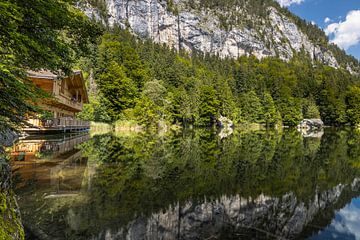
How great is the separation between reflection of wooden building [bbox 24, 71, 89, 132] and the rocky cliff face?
7535 cm

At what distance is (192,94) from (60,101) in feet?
122

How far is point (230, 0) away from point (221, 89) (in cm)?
9601

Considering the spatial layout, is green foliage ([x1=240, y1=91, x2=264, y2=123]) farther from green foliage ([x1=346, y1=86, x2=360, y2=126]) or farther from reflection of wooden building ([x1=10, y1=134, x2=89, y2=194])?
reflection of wooden building ([x1=10, y1=134, x2=89, y2=194])

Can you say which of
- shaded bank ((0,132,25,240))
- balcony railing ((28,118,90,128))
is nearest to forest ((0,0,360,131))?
shaded bank ((0,132,25,240))

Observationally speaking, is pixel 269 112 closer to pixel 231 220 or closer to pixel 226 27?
pixel 231 220

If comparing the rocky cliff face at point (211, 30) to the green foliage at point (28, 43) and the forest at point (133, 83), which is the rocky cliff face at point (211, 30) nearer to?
the forest at point (133, 83)

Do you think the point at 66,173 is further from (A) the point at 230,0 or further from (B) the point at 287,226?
(A) the point at 230,0

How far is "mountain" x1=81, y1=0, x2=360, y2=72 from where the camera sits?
112 m

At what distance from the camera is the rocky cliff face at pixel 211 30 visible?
367 feet

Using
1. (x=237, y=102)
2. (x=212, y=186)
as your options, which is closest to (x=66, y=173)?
(x=212, y=186)

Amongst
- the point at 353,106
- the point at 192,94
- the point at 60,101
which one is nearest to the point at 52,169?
the point at 60,101

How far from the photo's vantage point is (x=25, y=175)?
763 centimetres

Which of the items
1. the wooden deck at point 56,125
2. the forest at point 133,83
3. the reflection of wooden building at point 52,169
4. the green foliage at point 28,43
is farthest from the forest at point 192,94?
the green foliage at point 28,43

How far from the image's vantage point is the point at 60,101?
19047mm
